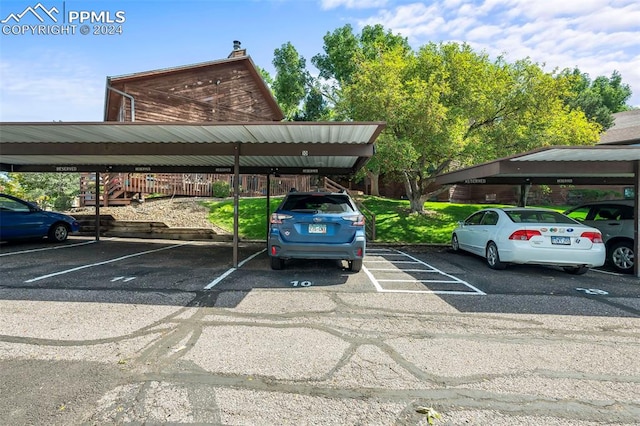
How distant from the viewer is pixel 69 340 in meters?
3.79

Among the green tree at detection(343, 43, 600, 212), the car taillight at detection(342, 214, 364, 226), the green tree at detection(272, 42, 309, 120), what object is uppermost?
the green tree at detection(272, 42, 309, 120)

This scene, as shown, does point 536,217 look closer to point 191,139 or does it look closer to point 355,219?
point 355,219

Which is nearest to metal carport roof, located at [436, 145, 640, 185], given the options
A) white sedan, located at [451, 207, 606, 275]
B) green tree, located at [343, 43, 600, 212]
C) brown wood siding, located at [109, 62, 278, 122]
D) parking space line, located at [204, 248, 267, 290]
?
white sedan, located at [451, 207, 606, 275]

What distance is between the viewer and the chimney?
2469 cm

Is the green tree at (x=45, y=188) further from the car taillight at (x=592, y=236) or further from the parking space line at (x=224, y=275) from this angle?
the car taillight at (x=592, y=236)

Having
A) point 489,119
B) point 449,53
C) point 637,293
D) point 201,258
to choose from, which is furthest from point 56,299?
point 489,119

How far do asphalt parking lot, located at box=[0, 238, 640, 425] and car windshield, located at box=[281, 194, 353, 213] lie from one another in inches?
54.8

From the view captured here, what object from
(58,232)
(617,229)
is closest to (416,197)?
(617,229)

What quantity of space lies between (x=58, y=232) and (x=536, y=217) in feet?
45.3

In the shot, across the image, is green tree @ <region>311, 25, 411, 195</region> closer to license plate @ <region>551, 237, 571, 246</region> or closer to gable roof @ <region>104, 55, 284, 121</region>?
gable roof @ <region>104, 55, 284, 121</region>

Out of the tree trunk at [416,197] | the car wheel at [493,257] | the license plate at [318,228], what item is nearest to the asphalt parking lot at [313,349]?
the car wheel at [493,257]

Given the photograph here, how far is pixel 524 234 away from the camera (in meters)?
7.24

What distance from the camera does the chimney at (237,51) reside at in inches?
972

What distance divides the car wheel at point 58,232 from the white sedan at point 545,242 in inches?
507
